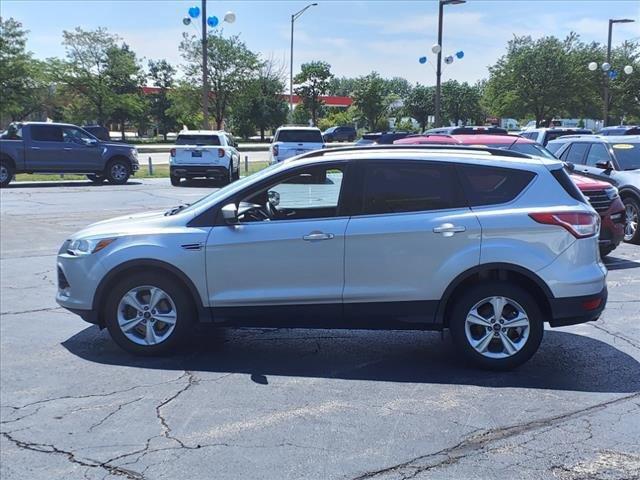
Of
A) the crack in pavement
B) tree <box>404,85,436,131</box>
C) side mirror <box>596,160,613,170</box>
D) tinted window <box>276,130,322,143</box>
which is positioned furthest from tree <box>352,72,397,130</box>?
the crack in pavement

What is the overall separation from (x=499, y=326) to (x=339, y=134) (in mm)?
55484

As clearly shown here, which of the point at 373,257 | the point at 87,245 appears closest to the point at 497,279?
the point at 373,257

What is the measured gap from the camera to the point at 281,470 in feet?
12.0

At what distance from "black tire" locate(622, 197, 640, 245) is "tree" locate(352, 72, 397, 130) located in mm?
55984

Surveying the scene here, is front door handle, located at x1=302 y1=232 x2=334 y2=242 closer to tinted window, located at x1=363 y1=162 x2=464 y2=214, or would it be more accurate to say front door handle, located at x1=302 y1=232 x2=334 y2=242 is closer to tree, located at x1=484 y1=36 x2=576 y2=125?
tinted window, located at x1=363 y1=162 x2=464 y2=214

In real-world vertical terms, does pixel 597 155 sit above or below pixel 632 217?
above

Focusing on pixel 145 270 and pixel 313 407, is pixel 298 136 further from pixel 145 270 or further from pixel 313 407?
pixel 313 407

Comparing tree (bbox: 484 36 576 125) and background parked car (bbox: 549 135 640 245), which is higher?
tree (bbox: 484 36 576 125)

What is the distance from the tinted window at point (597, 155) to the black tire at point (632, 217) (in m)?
1.10

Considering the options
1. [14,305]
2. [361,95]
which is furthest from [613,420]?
[361,95]

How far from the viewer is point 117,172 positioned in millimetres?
22312

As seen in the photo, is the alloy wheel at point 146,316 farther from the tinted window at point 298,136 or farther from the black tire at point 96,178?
the black tire at point 96,178

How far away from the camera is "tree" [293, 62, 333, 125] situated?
64562mm

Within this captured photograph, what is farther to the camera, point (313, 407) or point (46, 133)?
point (46, 133)
